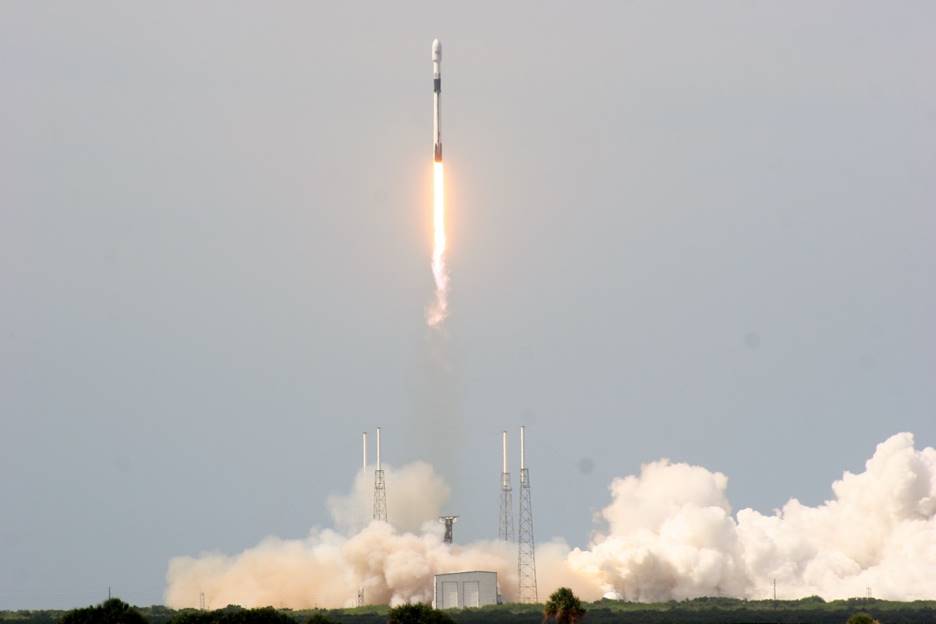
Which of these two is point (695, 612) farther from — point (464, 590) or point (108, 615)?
point (108, 615)

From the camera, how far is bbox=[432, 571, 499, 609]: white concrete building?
166375 mm

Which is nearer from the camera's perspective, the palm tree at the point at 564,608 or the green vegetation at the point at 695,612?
the palm tree at the point at 564,608

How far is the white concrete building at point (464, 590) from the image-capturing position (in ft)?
546

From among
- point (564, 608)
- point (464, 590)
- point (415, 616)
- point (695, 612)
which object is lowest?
point (415, 616)

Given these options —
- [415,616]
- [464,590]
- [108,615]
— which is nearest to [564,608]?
[415,616]

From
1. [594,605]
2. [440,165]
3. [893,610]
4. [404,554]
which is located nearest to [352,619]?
[404,554]

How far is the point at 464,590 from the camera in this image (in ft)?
551

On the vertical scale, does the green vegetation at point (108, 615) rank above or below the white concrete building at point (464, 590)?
below

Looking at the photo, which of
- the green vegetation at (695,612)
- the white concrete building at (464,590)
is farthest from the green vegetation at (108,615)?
the white concrete building at (464,590)

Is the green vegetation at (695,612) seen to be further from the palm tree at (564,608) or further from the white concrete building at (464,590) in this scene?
the palm tree at (564,608)

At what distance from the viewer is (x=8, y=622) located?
7756 inches

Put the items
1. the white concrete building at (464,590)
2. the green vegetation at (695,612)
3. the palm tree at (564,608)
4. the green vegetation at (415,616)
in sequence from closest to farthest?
the green vegetation at (415,616) < the palm tree at (564,608) < the green vegetation at (695,612) < the white concrete building at (464,590)

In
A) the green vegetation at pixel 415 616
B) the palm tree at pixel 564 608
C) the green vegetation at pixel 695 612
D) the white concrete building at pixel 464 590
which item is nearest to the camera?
the green vegetation at pixel 415 616

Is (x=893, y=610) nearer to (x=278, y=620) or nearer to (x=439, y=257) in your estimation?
(x=439, y=257)
